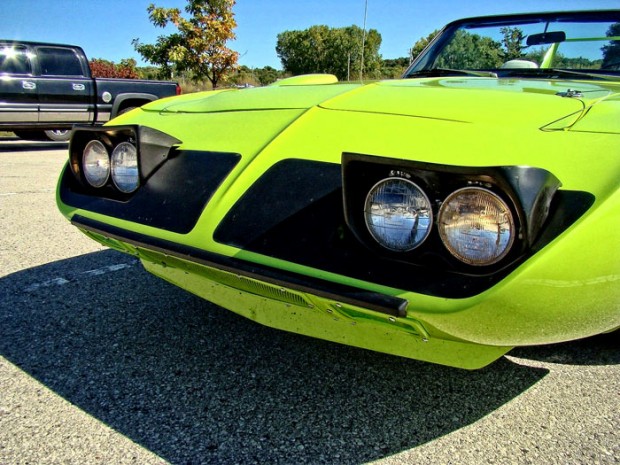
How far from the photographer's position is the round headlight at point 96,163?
2100mm

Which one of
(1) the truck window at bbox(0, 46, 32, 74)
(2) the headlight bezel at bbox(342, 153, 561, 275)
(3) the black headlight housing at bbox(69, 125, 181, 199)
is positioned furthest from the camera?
(1) the truck window at bbox(0, 46, 32, 74)

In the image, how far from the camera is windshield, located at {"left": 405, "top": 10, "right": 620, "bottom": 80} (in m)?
2.82

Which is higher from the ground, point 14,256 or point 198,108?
point 198,108

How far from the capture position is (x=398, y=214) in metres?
1.40

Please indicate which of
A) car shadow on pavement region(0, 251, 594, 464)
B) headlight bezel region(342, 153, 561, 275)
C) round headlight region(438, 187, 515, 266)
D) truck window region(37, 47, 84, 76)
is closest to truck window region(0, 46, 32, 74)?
truck window region(37, 47, 84, 76)

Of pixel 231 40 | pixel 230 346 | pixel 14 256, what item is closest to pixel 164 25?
pixel 231 40

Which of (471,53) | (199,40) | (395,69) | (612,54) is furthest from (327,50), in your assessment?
(612,54)

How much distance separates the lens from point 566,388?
1982mm

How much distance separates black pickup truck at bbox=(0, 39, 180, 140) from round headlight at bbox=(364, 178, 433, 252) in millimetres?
9207

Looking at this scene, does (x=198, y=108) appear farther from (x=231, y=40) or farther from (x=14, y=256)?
(x=231, y=40)

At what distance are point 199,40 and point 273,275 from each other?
1739 centimetres

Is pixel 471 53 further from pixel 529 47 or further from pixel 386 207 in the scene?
pixel 386 207

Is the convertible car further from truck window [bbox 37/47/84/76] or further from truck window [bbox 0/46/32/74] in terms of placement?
truck window [bbox 37/47/84/76]

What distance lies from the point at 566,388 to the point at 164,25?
59.2 ft
